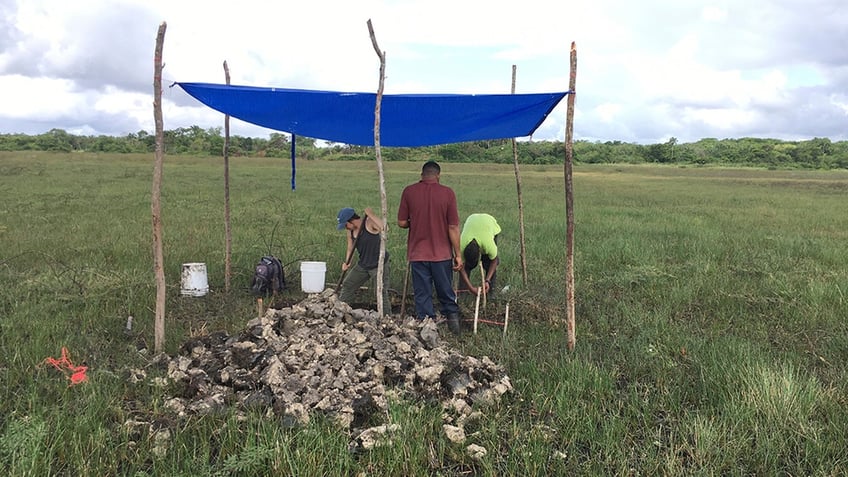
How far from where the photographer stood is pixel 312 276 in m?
5.75

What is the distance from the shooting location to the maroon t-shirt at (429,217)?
480cm

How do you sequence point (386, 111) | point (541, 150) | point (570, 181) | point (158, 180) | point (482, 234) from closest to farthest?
point (158, 180)
point (570, 181)
point (386, 111)
point (482, 234)
point (541, 150)

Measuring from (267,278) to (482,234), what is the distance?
97.0 inches

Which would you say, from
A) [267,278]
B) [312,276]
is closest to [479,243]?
[312,276]

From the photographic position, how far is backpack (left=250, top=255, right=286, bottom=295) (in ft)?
18.9

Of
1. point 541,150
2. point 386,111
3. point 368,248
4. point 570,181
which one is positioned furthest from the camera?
point 541,150

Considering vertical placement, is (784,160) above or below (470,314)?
above

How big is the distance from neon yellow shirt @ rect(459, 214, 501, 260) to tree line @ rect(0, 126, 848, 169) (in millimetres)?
29062

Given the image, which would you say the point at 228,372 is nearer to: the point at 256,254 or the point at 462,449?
the point at 462,449

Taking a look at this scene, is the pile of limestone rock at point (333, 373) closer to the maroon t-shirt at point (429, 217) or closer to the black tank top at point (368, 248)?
the maroon t-shirt at point (429, 217)

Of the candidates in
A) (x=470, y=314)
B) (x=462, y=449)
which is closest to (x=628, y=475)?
(x=462, y=449)

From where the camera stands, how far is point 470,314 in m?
5.39

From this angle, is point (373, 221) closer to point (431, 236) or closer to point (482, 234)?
point (431, 236)

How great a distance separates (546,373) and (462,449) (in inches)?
44.7
